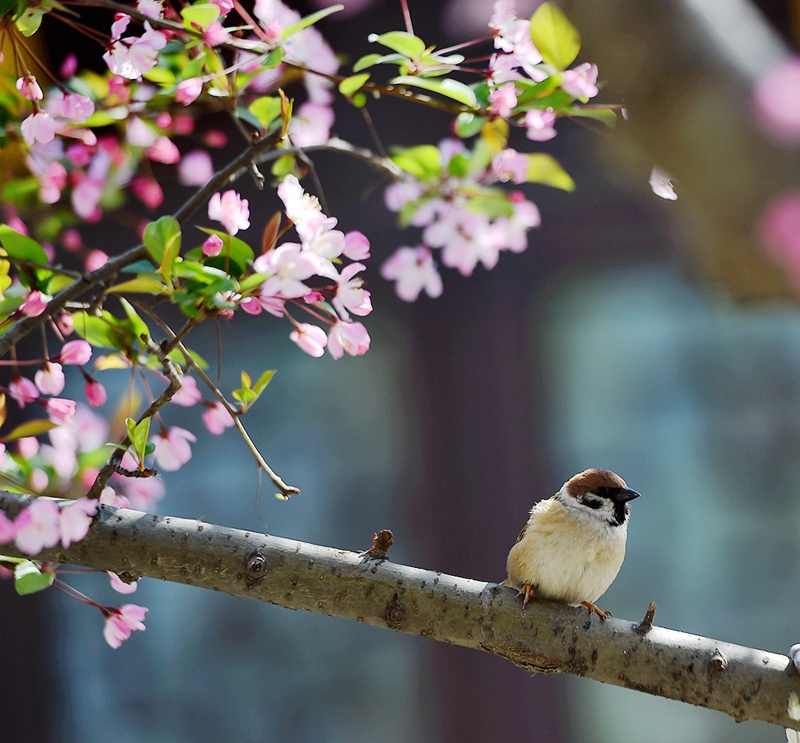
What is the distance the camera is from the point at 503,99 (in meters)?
0.98

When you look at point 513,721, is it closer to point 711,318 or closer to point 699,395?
point 699,395

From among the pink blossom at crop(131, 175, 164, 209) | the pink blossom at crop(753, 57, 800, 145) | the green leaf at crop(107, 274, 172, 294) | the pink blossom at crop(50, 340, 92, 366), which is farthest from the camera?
the pink blossom at crop(131, 175, 164, 209)

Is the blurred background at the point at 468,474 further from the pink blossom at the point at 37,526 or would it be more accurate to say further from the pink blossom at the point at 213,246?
the pink blossom at the point at 37,526

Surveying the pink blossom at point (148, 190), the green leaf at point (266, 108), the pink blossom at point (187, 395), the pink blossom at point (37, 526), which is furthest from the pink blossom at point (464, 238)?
the pink blossom at point (37, 526)

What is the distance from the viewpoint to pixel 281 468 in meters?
2.57

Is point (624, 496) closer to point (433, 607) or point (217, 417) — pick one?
point (433, 607)

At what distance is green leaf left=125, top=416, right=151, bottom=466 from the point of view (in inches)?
32.9

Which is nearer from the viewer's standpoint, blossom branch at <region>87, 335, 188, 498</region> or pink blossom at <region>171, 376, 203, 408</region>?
blossom branch at <region>87, 335, 188, 498</region>

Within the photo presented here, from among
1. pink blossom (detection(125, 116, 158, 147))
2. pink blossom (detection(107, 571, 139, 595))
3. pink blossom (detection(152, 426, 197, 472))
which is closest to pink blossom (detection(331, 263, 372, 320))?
pink blossom (detection(152, 426, 197, 472))

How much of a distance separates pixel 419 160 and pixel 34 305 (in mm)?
448

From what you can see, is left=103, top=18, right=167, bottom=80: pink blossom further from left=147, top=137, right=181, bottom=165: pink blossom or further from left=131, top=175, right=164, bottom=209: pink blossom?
left=131, top=175, right=164, bottom=209: pink blossom

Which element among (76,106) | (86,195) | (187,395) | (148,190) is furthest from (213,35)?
(148,190)

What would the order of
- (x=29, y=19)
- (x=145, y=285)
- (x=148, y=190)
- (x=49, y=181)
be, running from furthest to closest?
(x=148, y=190) < (x=49, y=181) < (x=29, y=19) < (x=145, y=285)

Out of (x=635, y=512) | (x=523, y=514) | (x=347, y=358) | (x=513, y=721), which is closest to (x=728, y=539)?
(x=635, y=512)
